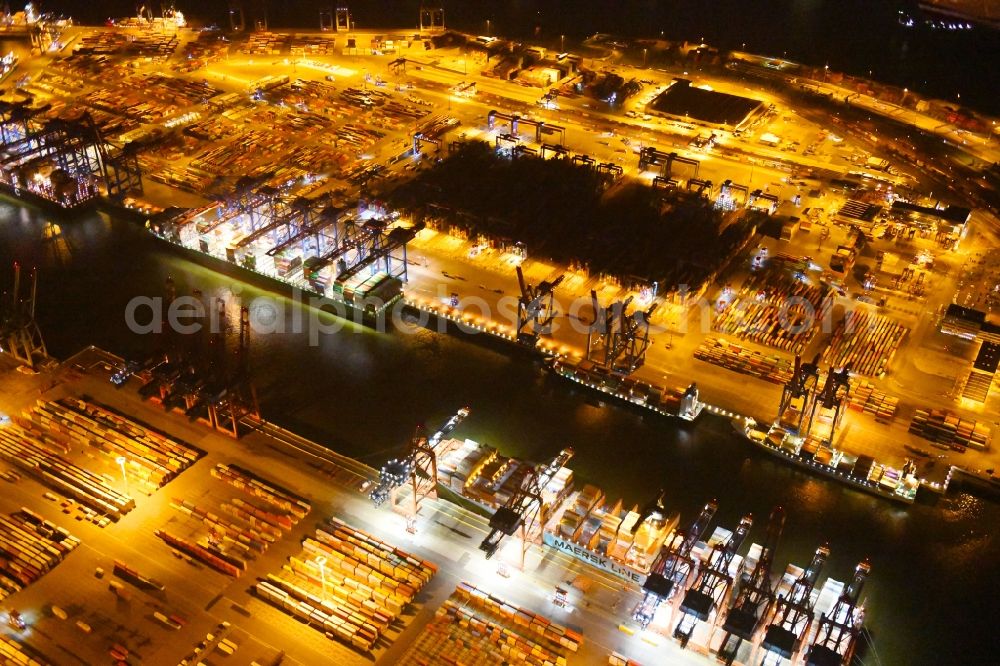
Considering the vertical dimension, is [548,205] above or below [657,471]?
above

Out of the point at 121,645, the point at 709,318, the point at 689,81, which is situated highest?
the point at 689,81

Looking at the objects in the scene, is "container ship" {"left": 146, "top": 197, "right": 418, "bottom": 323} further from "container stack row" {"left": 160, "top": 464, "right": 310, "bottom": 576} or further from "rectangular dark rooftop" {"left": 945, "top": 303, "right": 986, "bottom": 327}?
"rectangular dark rooftop" {"left": 945, "top": 303, "right": 986, "bottom": 327}

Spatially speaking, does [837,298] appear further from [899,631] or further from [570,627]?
[570,627]

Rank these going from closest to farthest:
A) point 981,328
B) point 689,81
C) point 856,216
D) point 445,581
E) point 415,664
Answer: point 415,664 < point 445,581 < point 981,328 < point 856,216 < point 689,81

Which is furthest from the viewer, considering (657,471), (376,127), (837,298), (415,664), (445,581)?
(376,127)

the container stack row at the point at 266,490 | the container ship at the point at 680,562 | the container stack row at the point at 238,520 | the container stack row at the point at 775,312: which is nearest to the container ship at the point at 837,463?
the container ship at the point at 680,562

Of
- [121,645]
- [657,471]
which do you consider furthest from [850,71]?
[121,645]

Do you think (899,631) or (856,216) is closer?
(899,631)
